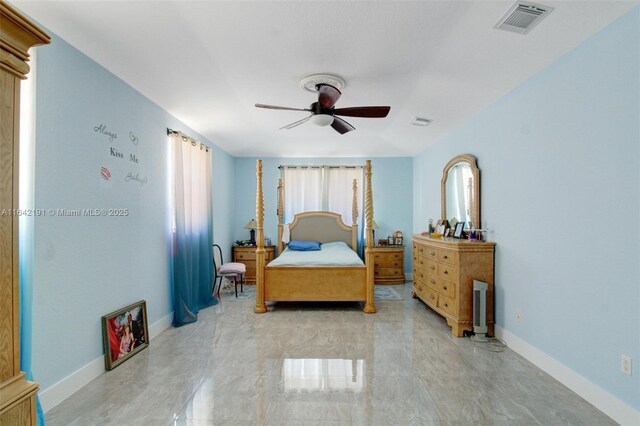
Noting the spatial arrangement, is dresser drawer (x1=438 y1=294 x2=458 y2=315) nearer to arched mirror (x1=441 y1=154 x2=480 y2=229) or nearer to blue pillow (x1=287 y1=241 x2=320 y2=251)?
arched mirror (x1=441 y1=154 x2=480 y2=229)

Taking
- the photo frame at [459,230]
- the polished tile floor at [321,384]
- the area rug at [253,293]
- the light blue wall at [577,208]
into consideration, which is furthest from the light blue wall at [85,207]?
the light blue wall at [577,208]

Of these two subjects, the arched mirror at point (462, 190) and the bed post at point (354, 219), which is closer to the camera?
the arched mirror at point (462, 190)

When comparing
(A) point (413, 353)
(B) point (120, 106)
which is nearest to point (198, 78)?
(B) point (120, 106)

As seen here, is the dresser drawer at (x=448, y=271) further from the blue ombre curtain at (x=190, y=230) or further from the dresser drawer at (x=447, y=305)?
the blue ombre curtain at (x=190, y=230)

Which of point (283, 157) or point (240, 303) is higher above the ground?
point (283, 157)

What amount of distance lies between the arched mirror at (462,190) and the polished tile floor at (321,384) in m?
1.39

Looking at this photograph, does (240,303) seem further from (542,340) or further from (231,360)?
(542,340)

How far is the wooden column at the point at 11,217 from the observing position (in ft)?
2.60

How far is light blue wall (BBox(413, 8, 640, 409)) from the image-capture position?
5.88 feet

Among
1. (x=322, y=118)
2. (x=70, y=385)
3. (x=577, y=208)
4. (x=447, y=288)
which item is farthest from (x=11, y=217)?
(x=447, y=288)

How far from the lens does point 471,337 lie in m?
3.06

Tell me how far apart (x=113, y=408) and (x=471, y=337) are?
10.2 ft

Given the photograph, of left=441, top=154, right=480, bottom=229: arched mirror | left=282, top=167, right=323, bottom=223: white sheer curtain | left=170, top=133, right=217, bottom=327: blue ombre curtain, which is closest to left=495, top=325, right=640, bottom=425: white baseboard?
left=441, top=154, right=480, bottom=229: arched mirror

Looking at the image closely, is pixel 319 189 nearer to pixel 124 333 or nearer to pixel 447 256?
pixel 447 256
